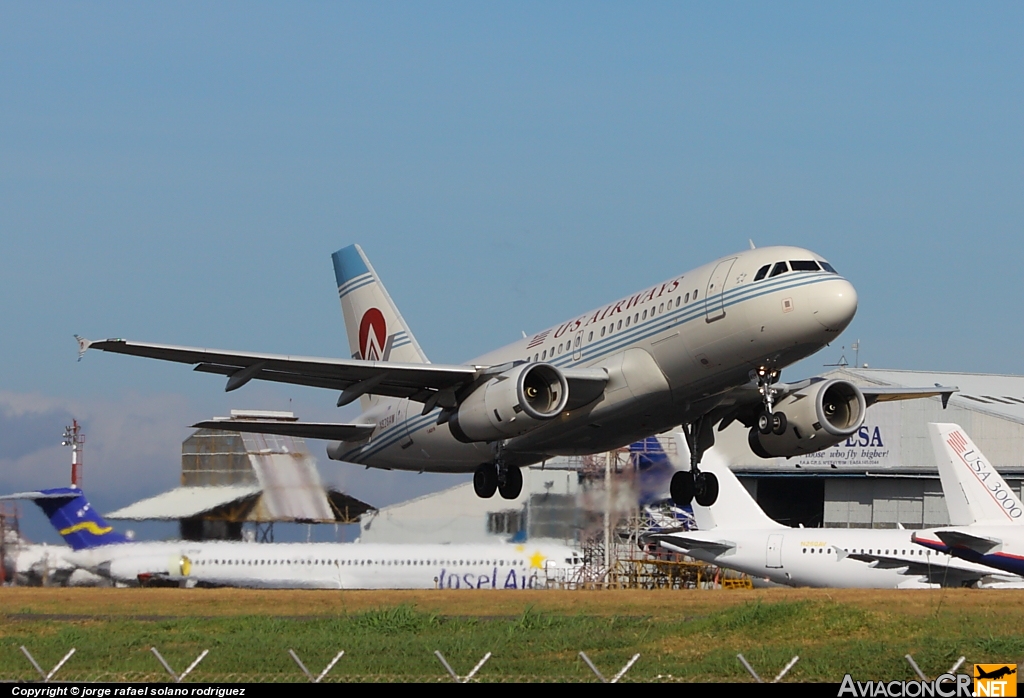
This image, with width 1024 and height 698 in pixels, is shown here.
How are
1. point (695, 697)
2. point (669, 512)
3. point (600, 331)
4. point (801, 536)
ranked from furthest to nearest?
point (669, 512) < point (801, 536) < point (600, 331) < point (695, 697)

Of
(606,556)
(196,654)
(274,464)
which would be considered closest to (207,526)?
(274,464)

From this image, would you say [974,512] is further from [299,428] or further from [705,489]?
[299,428]

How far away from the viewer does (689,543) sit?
54.7m

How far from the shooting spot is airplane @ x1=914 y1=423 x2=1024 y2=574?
4553cm

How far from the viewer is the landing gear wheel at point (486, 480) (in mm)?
35406

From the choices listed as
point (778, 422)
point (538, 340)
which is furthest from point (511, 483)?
point (778, 422)

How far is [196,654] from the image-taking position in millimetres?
27688

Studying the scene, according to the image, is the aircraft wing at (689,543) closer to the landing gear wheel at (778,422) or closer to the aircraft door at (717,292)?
the landing gear wheel at (778,422)

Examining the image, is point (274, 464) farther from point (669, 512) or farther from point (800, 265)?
point (800, 265)

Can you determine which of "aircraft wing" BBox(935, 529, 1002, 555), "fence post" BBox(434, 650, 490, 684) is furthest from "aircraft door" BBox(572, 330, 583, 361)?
"aircraft wing" BBox(935, 529, 1002, 555)

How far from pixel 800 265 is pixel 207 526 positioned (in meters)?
34.1

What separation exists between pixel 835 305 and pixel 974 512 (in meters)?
23.6

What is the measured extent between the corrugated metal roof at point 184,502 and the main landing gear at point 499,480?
22463mm

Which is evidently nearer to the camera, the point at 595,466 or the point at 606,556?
the point at 606,556
